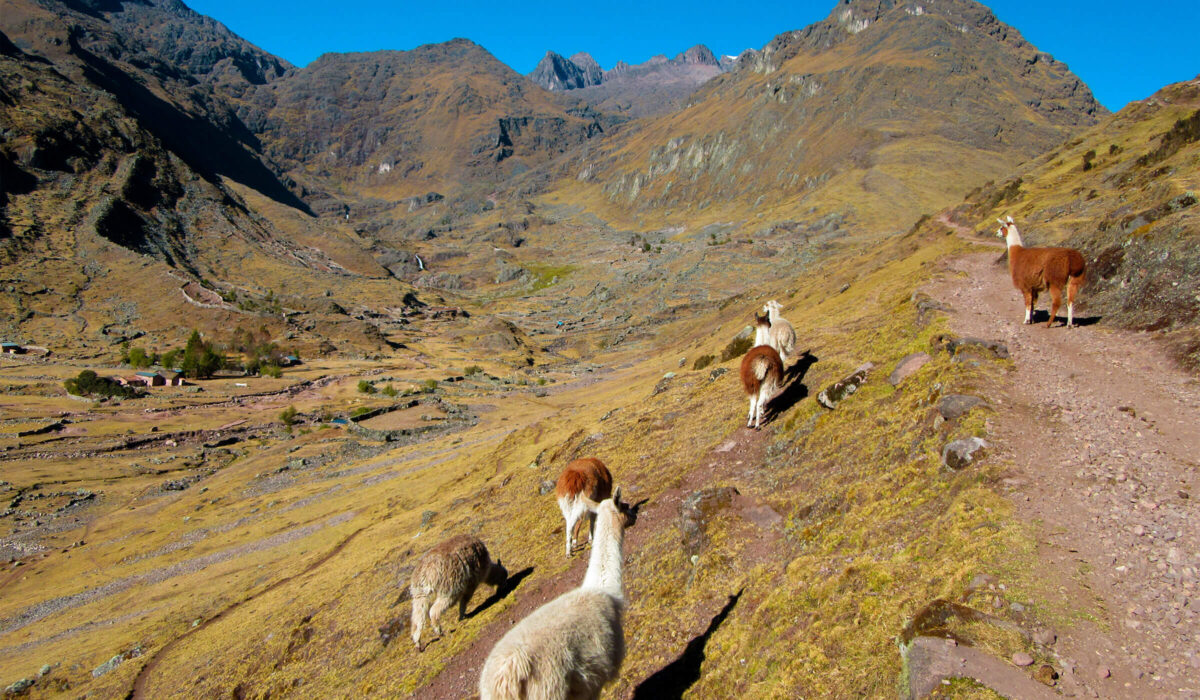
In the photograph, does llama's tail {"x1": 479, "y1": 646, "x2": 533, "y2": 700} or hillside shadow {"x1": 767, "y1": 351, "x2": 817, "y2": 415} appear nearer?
llama's tail {"x1": 479, "y1": 646, "x2": 533, "y2": 700}

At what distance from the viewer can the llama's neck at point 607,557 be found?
7477 millimetres

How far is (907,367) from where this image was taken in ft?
41.7

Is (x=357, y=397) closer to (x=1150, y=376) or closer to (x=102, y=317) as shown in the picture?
(x=102, y=317)

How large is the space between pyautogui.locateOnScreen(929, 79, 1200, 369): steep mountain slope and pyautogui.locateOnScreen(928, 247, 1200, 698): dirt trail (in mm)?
1792

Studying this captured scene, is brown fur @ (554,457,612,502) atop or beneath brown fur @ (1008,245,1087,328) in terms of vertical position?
beneath

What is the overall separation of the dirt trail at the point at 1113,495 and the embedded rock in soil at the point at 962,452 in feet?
0.88

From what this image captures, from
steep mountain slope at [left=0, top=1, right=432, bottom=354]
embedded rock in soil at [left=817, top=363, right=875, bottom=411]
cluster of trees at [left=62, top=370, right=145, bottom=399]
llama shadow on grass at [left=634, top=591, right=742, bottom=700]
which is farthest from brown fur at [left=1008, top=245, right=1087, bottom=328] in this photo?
steep mountain slope at [left=0, top=1, right=432, bottom=354]

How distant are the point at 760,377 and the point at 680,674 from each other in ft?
25.4

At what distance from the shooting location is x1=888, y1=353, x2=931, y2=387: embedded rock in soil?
12.4 meters

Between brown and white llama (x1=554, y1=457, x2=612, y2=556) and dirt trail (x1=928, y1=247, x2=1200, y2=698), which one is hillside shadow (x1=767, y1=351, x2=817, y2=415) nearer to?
dirt trail (x1=928, y1=247, x2=1200, y2=698)

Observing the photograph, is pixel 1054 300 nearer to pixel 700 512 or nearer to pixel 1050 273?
pixel 1050 273

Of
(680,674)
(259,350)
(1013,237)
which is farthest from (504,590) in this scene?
(259,350)

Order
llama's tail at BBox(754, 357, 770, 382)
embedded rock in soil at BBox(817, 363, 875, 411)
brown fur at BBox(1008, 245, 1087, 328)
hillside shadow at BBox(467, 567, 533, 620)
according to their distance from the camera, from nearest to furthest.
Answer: hillside shadow at BBox(467, 567, 533, 620) < embedded rock in soil at BBox(817, 363, 875, 411) < llama's tail at BBox(754, 357, 770, 382) < brown fur at BBox(1008, 245, 1087, 328)

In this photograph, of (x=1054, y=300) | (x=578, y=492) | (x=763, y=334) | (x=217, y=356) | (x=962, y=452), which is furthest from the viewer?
(x=217, y=356)
